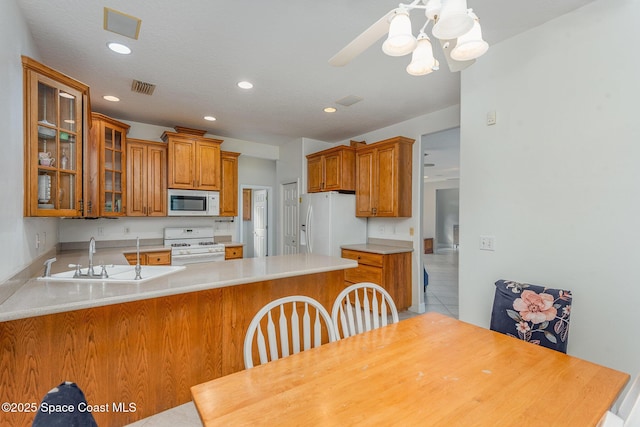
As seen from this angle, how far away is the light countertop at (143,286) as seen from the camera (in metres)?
1.40

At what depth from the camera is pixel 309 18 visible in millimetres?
2002

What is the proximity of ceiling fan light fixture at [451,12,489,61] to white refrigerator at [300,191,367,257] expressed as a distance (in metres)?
3.19

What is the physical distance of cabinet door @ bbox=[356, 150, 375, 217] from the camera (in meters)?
4.30

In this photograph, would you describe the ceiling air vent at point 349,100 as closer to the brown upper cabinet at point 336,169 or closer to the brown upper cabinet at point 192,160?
the brown upper cabinet at point 336,169

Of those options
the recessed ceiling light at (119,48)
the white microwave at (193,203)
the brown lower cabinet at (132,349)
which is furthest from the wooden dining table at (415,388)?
the white microwave at (193,203)

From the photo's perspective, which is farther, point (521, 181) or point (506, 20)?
point (521, 181)

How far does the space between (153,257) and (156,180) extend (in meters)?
1.11

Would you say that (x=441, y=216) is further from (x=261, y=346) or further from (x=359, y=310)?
(x=261, y=346)

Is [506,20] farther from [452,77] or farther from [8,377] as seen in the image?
[8,377]

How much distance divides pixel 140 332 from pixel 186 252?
2.46 m

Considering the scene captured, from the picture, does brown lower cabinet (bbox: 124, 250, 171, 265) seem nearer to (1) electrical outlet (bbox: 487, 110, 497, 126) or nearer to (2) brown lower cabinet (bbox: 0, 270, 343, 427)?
(2) brown lower cabinet (bbox: 0, 270, 343, 427)

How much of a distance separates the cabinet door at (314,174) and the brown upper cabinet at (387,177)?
0.76 meters

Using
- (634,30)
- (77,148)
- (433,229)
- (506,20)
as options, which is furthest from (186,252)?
(433,229)

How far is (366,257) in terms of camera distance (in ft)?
13.2
